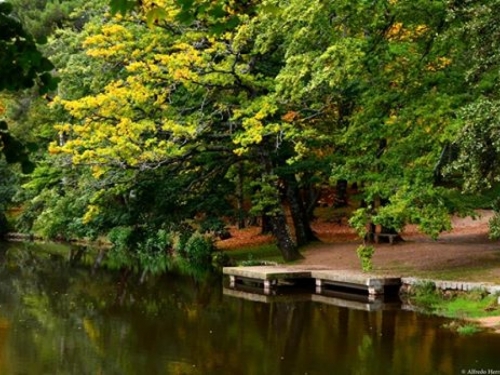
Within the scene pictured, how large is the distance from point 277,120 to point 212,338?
33.8ft

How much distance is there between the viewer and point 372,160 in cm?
1803

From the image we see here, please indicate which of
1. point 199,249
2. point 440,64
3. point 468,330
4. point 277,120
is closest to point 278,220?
point 277,120

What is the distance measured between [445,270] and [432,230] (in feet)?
5.59

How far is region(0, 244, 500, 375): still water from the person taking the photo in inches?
418

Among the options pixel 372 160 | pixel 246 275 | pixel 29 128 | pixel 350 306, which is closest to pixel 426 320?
pixel 350 306

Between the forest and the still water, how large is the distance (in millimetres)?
3035

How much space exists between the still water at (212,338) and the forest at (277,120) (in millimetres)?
3035

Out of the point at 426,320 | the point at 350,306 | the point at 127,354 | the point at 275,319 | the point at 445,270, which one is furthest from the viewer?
the point at 445,270

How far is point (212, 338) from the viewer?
1276cm

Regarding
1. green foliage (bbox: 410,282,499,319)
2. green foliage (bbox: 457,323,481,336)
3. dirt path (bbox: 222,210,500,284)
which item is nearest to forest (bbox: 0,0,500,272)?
dirt path (bbox: 222,210,500,284)

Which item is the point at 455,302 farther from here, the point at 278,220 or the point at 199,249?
the point at 199,249

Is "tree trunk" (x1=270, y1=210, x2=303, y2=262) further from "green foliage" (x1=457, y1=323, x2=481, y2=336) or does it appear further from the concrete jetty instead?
"green foliage" (x1=457, y1=323, x2=481, y2=336)

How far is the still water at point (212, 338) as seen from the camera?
10.6m

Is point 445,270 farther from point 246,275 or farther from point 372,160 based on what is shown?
point 246,275
